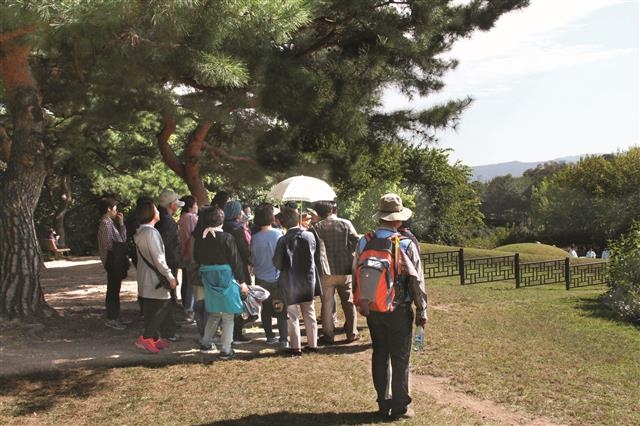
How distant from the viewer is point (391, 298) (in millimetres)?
4906

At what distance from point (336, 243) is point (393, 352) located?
8.71 feet

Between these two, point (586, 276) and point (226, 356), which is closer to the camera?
point (226, 356)

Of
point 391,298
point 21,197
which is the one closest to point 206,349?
point 391,298

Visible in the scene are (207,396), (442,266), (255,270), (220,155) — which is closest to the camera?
(207,396)

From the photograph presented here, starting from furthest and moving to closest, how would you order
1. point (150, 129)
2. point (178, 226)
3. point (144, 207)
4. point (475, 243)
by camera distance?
point (475, 243), point (150, 129), point (178, 226), point (144, 207)

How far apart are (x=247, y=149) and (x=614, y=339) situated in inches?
307

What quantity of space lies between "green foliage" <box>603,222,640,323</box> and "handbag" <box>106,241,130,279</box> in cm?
845

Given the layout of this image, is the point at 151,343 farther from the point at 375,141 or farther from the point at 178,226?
the point at 375,141

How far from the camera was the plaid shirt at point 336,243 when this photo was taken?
7.53 meters

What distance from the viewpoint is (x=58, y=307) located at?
31.4 ft

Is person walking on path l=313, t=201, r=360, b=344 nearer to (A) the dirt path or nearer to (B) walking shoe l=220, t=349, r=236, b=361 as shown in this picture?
(A) the dirt path

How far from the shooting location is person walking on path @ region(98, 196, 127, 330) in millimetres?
7949

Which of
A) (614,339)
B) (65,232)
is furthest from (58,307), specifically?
(65,232)

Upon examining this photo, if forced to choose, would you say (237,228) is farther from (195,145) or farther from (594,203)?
(594,203)
